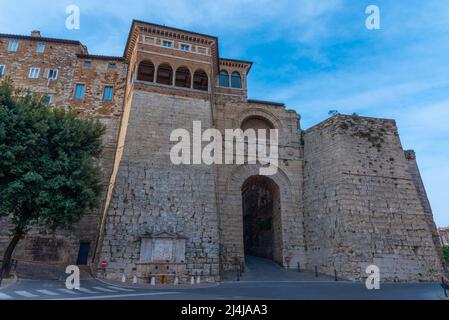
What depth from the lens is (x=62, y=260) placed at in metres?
17.5

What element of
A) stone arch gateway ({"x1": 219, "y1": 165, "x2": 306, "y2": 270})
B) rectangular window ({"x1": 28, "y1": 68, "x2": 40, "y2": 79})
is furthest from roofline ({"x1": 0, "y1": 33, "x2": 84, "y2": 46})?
stone arch gateway ({"x1": 219, "y1": 165, "x2": 306, "y2": 270})

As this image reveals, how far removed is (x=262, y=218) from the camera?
24.0m

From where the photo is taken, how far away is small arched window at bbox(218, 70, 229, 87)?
87.6 feet

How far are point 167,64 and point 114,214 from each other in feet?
36.2

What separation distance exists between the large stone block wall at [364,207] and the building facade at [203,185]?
73 millimetres

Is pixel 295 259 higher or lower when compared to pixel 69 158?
lower

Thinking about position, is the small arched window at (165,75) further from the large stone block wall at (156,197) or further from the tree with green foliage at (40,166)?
the tree with green foliage at (40,166)

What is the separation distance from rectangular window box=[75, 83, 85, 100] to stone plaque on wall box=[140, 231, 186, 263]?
14585 mm

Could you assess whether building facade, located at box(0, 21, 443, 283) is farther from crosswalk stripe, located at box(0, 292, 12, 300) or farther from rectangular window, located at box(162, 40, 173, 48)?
crosswalk stripe, located at box(0, 292, 12, 300)

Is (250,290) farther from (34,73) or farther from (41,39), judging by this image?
(41,39)

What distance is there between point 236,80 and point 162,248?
725 inches

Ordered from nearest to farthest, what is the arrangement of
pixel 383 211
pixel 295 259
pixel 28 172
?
pixel 28 172, pixel 383 211, pixel 295 259

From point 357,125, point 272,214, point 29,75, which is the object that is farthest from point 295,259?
point 29,75
